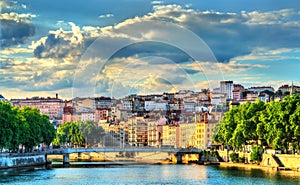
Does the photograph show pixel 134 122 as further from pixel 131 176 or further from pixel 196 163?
pixel 131 176

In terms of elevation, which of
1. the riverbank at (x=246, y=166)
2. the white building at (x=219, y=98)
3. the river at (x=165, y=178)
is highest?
the white building at (x=219, y=98)

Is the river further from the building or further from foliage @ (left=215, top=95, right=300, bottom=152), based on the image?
the building

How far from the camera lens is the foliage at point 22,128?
75188 mm

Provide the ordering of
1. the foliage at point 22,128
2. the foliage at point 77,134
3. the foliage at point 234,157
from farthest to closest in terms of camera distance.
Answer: the foliage at point 77,134, the foliage at point 234,157, the foliage at point 22,128

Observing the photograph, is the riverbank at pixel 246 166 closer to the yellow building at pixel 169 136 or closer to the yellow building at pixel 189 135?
the yellow building at pixel 189 135

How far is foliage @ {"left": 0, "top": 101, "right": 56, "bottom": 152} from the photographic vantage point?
2960 inches

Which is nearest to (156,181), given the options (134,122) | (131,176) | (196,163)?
(131,176)

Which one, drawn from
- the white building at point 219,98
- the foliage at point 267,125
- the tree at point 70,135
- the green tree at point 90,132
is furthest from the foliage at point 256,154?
the white building at point 219,98

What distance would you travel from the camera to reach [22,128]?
83.9m

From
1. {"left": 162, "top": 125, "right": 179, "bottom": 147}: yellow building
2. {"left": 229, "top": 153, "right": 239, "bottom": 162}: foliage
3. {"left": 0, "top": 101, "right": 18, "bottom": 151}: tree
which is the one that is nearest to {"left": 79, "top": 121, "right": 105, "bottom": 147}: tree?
{"left": 162, "top": 125, "right": 179, "bottom": 147}: yellow building

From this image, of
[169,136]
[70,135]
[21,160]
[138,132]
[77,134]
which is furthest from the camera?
[138,132]

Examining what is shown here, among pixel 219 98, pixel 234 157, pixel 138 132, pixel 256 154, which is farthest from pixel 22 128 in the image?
pixel 219 98

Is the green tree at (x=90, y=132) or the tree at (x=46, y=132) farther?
the green tree at (x=90, y=132)

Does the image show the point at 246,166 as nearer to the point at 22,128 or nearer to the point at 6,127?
the point at 6,127
